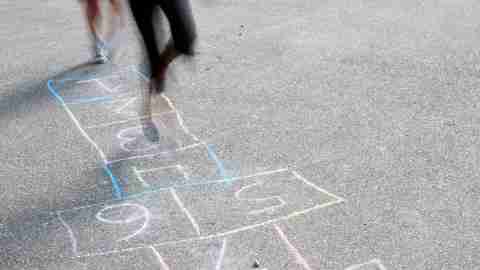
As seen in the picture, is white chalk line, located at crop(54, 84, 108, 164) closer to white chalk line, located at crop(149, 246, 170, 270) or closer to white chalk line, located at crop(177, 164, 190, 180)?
white chalk line, located at crop(177, 164, 190, 180)

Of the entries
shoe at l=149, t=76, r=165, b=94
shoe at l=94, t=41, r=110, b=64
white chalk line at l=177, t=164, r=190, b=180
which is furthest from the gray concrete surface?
shoe at l=149, t=76, r=165, b=94

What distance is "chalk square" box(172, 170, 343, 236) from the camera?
3473mm

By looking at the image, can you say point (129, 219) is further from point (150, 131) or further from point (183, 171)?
point (150, 131)

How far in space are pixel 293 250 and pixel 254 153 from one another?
41.2 inches

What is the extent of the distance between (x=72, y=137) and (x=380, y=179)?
1940mm

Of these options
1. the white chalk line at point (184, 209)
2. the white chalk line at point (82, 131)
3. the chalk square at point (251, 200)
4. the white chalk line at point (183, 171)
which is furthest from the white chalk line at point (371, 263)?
the white chalk line at point (82, 131)

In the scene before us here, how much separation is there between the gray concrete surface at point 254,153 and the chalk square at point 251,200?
0.01 metres

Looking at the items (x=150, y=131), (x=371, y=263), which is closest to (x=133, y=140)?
(x=150, y=131)

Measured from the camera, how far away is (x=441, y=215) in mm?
3502

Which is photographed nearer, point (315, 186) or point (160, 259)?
point (160, 259)

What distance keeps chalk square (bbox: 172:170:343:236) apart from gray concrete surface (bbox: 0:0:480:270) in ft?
0.04

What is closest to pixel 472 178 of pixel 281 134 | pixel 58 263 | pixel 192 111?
pixel 281 134

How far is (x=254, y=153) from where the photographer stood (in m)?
4.17

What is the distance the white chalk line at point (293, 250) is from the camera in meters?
3.12
